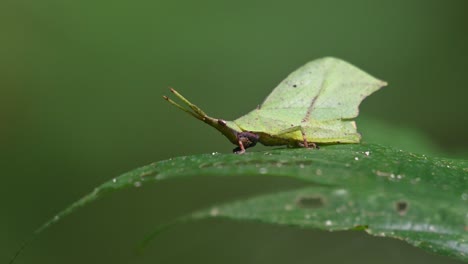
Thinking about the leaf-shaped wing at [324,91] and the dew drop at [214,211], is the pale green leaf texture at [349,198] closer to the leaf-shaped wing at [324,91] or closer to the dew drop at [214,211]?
the dew drop at [214,211]

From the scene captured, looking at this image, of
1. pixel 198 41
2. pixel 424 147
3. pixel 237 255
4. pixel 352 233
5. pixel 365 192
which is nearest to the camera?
pixel 365 192

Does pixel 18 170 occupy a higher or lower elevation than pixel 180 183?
higher

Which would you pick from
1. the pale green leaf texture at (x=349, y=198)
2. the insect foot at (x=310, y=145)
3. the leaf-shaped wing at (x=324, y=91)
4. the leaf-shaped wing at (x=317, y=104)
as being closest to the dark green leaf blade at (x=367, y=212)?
the pale green leaf texture at (x=349, y=198)

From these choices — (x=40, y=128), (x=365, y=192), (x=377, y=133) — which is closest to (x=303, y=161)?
(x=365, y=192)

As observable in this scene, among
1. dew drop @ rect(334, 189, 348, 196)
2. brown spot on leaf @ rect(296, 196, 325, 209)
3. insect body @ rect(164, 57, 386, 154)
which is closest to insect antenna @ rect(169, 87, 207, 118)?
insect body @ rect(164, 57, 386, 154)

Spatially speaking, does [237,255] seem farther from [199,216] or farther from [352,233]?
[199,216]

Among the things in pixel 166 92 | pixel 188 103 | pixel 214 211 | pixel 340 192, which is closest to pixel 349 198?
pixel 340 192
